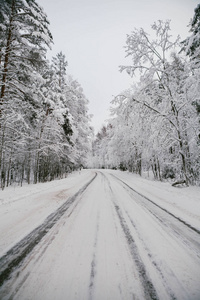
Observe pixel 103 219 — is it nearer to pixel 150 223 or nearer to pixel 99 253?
pixel 150 223

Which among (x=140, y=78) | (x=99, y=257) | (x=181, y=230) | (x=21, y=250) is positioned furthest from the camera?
(x=140, y=78)

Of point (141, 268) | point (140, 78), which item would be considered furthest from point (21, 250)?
point (140, 78)

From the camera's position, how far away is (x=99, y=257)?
181 centimetres

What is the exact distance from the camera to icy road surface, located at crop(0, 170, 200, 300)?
133cm

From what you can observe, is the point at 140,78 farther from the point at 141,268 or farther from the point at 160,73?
the point at 141,268

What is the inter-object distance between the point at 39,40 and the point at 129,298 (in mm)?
10419

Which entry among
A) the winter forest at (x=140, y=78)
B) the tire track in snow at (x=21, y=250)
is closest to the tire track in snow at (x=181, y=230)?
the tire track in snow at (x=21, y=250)

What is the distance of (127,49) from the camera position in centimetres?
882

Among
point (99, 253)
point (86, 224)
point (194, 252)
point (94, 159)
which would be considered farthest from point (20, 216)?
point (94, 159)

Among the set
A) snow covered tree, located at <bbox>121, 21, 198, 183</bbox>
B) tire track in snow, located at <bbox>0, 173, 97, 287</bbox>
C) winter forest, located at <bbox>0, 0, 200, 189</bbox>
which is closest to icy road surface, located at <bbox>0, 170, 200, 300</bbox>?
tire track in snow, located at <bbox>0, 173, 97, 287</bbox>

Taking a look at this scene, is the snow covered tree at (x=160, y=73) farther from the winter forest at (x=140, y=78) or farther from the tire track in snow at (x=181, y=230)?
the tire track in snow at (x=181, y=230)

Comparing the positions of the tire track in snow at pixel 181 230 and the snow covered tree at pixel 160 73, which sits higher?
the snow covered tree at pixel 160 73

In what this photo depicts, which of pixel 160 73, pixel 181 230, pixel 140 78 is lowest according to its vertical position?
pixel 181 230

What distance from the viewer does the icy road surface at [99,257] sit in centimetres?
133
